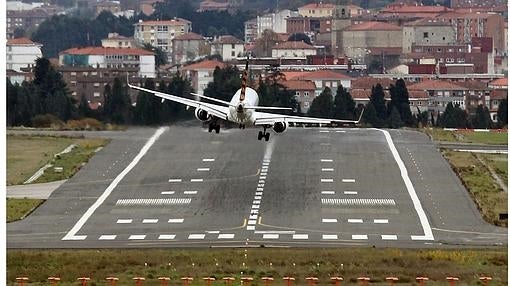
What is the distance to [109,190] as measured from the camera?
436 ft

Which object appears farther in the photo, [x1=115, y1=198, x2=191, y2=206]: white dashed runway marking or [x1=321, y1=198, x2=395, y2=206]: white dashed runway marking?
[x1=115, y1=198, x2=191, y2=206]: white dashed runway marking

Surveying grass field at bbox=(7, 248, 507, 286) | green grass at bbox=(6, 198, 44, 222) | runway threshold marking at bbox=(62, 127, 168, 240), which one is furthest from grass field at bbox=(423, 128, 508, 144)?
grass field at bbox=(7, 248, 507, 286)

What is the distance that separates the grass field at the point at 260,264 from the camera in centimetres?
9025

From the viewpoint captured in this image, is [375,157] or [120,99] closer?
[375,157]

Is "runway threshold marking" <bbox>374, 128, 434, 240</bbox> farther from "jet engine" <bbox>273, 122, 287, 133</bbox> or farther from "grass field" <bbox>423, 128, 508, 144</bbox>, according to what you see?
"jet engine" <bbox>273, 122, 287, 133</bbox>

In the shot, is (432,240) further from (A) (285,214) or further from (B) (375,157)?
(B) (375,157)

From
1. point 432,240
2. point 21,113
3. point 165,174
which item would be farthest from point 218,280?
point 21,113

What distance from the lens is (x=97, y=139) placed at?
165250 mm

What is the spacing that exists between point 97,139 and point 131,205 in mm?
40297

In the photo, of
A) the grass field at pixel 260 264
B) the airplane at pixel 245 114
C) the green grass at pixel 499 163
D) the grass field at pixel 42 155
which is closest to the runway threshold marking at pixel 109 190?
the grass field at pixel 42 155

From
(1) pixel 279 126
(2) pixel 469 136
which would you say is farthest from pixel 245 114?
(2) pixel 469 136

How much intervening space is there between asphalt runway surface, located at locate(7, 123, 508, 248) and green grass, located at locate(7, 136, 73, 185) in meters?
A: 4.04

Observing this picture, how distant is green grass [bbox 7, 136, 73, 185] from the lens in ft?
469

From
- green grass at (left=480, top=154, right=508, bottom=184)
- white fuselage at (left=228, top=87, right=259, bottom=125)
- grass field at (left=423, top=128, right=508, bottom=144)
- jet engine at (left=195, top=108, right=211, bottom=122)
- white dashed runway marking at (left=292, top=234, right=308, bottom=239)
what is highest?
white fuselage at (left=228, top=87, right=259, bottom=125)
